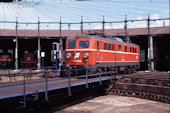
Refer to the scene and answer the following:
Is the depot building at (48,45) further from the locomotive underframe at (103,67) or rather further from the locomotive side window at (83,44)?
the locomotive side window at (83,44)

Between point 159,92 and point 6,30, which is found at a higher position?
point 6,30

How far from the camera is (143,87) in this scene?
67.9 ft

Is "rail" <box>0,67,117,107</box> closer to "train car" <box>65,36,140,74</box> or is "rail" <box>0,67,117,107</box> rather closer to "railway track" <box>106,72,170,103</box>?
"train car" <box>65,36,140,74</box>

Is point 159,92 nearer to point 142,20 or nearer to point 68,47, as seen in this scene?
point 68,47

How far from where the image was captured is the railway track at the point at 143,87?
63.3 feet

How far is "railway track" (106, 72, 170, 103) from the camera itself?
1930 centimetres

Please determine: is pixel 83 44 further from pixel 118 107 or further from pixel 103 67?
pixel 118 107

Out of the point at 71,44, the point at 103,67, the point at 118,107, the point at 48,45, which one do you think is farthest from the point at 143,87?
the point at 48,45

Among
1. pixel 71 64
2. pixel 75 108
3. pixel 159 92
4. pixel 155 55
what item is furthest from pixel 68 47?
pixel 155 55

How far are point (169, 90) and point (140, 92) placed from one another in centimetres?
286

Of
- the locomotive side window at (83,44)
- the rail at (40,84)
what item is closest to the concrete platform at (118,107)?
the rail at (40,84)

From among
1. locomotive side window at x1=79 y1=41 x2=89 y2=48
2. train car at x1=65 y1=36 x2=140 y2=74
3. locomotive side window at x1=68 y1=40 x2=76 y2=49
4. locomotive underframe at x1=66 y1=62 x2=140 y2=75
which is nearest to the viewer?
locomotive underframe at x1=66 y1=62 x2=140 y2=75

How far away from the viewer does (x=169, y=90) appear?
18.9 metres

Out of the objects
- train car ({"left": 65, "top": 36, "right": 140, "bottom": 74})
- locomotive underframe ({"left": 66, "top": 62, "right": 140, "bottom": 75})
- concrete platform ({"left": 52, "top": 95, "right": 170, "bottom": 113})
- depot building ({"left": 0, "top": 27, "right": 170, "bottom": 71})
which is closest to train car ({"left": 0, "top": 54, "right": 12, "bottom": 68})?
depot building ({"left": 0, "top": 27, "right": 170, "bottom": 71})
